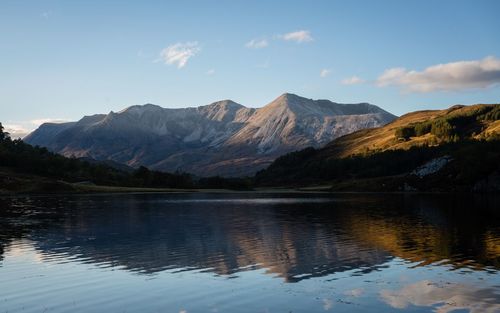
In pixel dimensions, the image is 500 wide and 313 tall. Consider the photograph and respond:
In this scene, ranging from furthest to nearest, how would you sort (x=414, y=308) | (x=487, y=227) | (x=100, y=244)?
1. (x=487, y=227)
2. (x=100, y=244)
3. (x=414, y=308)

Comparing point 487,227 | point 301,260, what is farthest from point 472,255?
point 487,227

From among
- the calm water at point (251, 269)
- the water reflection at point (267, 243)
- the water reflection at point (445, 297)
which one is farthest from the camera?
the water reflection at point (267, 243)

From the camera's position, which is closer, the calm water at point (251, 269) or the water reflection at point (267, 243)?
the calm water at point (251, 269)

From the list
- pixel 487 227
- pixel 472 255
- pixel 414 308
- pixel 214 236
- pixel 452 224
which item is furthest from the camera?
pixel 452 224

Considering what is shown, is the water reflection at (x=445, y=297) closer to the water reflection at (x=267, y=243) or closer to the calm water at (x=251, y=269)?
the calm water at (x=251, y=269)

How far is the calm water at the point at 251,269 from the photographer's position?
104 feet

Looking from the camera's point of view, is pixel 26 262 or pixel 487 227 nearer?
pixel 26 262

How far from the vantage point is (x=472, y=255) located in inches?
1988

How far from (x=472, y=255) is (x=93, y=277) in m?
36.5

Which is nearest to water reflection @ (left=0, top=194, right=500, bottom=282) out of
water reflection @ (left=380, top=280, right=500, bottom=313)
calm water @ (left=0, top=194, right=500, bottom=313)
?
calm water @ (left=0, top=194, right=500, bottom=313)

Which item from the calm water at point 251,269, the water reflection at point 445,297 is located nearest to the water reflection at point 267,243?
the calm water at point 251,269

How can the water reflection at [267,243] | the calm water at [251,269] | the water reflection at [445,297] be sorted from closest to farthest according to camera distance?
the water reflection at [445,297] < the calm water at [251,269] < the water reflection at [267,243]

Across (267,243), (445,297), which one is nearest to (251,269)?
(445,297)

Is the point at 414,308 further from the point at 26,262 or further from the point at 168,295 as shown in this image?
the point at 26,262
